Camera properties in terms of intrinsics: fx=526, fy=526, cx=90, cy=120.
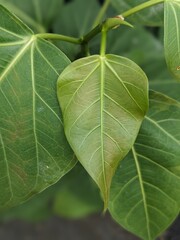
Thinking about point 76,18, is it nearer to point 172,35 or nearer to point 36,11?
point 36,11

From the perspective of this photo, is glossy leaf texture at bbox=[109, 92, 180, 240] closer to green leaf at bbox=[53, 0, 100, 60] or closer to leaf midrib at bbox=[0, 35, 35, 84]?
leaf midrib at bbox=[0, 35, 35, 84]

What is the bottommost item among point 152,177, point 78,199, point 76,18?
point 78,199

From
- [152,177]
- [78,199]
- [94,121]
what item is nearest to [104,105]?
[94,121]

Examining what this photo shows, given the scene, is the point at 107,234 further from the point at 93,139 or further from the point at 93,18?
the point at 93,139

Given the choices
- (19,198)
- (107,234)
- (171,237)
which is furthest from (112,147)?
(107,234)

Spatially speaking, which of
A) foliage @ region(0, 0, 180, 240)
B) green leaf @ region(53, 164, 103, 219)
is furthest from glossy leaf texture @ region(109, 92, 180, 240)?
green leaf @ region(53, 164, 103, 219)

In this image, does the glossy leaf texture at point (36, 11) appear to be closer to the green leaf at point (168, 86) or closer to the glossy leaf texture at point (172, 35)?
the green leaf at point (168, 86)
